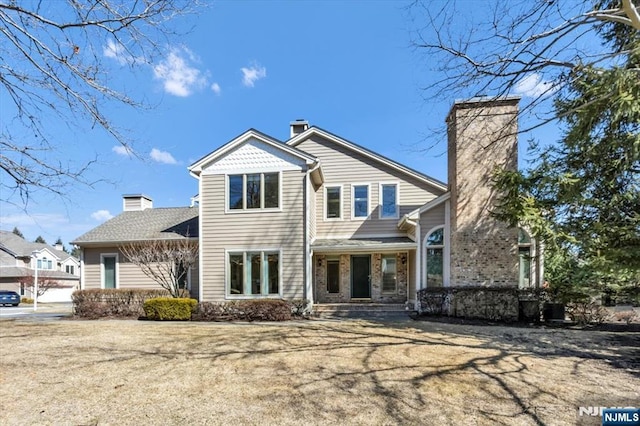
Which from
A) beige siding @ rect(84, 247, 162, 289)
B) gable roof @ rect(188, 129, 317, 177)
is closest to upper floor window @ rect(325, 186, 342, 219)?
gable roof @ rect(188, 129, 317, 177)

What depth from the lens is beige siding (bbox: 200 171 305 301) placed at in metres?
12.3

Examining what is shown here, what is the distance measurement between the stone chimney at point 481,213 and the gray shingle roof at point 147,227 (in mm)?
10866

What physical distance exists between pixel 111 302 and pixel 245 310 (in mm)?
5783

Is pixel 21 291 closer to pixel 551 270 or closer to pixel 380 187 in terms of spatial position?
pixel 380 187

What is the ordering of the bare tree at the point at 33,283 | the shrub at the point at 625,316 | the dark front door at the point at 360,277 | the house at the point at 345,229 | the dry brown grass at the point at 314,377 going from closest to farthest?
the dry brown grass at the point at 314,377 → the shrub at the point at 625,316 → the house at the point at 345,229 → the dark front door at the point at 360,277 → the bare tree at the point at 33,283

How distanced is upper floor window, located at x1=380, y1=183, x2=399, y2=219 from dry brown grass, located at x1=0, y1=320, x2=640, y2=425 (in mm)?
6772

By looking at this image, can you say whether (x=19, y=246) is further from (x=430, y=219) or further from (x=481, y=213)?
(x=481, y=213)

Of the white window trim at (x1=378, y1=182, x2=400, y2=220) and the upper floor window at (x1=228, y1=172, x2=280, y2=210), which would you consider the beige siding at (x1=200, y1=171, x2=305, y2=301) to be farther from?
the white window trim at (x1=378, y1=182, x2=400, y2=220)

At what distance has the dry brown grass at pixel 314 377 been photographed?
414 cm

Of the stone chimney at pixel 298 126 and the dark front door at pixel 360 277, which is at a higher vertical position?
the stone chimney at pixel 298 126

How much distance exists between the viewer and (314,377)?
5.29m

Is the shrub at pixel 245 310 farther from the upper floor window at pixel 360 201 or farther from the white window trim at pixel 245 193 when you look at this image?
the upper floor window at pixel 360 201

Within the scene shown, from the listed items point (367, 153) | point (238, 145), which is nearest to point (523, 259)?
point (367, 153)

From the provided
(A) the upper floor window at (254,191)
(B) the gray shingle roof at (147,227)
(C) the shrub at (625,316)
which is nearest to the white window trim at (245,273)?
(A) the upper floor window at (254,191)
